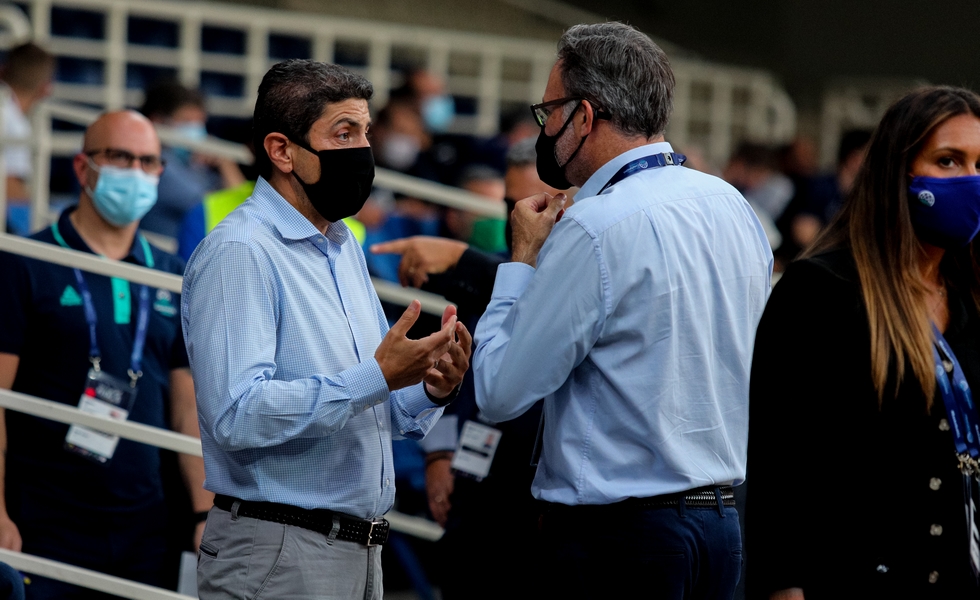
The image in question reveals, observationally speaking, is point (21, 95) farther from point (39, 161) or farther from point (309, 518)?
point (309, 518)

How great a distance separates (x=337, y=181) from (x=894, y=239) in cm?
125

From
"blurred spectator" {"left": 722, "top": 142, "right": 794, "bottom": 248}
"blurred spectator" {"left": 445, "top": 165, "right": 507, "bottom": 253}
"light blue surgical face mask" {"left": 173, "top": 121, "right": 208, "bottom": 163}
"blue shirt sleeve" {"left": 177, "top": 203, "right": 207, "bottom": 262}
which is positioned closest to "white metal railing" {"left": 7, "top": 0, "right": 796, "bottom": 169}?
"blurred spectator" {"left": 722, "top": 142, "right": 794, "bottom": 248}

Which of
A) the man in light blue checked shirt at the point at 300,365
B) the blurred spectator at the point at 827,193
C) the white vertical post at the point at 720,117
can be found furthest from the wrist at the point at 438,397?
the white vertical post at the point at 720,117

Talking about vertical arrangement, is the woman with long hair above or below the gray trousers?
above

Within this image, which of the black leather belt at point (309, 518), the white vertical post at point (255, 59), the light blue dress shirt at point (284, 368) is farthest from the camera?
the white vertical post at point (255, 59)

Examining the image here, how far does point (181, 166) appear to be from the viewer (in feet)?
20.4

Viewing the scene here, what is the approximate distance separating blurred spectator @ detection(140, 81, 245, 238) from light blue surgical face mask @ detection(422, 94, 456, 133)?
318 centimetres

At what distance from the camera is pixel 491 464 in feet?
12.0

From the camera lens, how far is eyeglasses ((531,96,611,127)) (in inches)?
103

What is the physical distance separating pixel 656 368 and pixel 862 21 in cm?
1512

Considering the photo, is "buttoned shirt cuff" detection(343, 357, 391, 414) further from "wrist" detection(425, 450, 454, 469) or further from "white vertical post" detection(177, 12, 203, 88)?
"white vertical post" detection(177, 12, 203, 88)

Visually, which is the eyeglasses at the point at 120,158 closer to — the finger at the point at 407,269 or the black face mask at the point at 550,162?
the finger at the point at 407,269

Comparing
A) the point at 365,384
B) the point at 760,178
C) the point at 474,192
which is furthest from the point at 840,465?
the point at 760,178

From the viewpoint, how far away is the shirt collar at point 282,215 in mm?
2662
